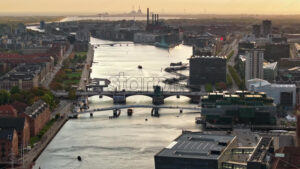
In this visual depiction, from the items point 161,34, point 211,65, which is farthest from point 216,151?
point 161,34

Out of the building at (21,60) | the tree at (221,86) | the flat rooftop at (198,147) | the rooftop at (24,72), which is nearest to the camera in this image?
the flat rooftop at (198,147)

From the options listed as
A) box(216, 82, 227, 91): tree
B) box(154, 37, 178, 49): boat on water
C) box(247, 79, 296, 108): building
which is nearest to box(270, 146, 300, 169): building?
box(247, 79, 296, 108): building

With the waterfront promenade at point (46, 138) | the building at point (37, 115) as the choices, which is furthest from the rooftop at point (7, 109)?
the waterfront promenade at point (46, 138)

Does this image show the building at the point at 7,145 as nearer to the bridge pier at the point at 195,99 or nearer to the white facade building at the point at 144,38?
the bridge pier at the point at 195,99

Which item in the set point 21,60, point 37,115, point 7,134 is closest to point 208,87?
point 37,115

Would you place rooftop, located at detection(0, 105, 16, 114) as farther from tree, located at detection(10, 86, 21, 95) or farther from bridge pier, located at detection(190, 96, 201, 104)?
bridge pier, located at detection(190, 96, 201, 104)

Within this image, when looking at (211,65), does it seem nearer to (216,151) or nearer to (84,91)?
(84,91)
